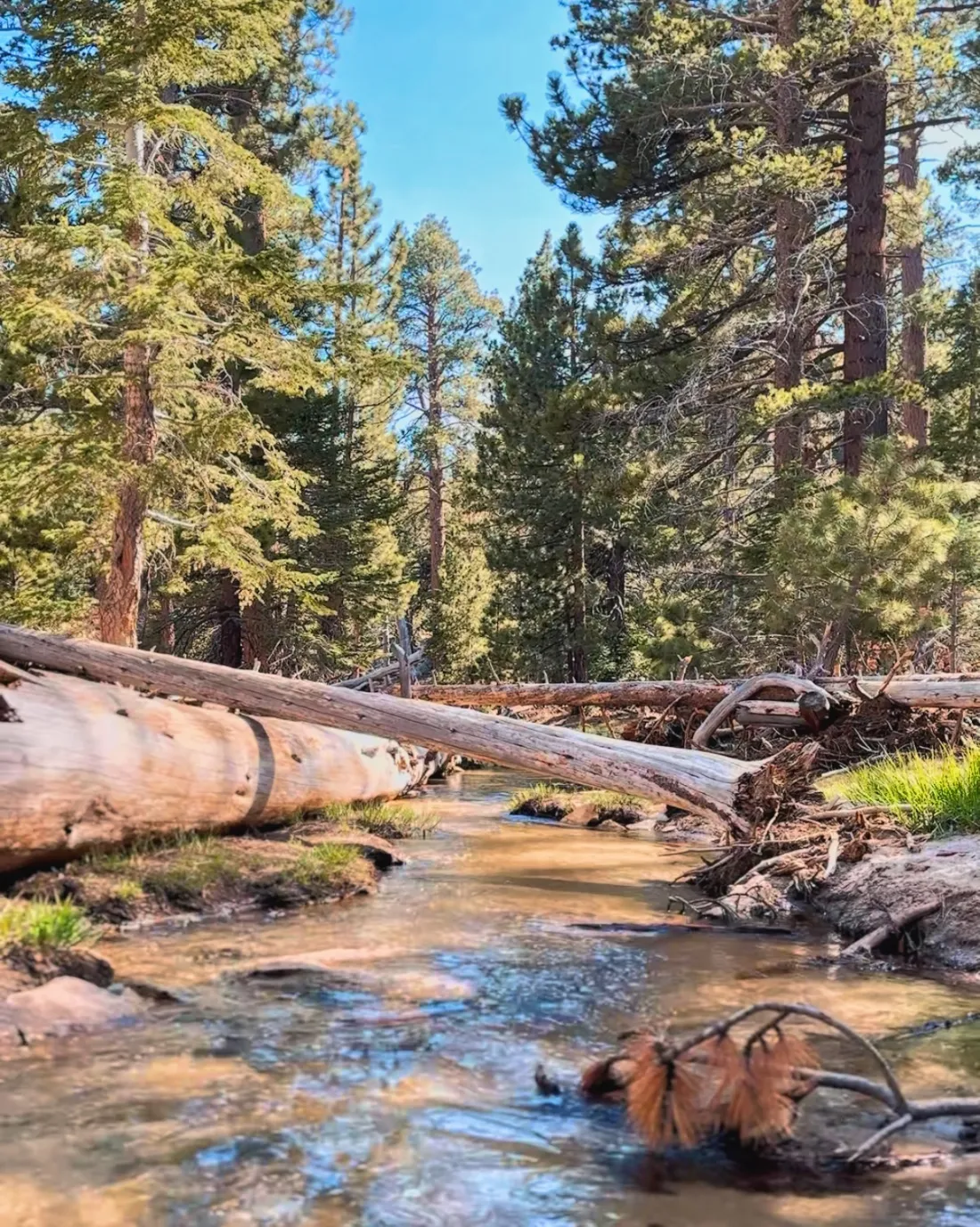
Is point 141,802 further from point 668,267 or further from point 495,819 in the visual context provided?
point 668,267

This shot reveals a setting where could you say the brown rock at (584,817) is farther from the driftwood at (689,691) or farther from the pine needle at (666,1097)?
the pine needle at (666,1097)

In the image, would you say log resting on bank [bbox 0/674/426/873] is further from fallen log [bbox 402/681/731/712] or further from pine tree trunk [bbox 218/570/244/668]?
pine tree trunk [bbox 218/570/244/668]

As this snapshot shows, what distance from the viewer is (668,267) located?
672 inches

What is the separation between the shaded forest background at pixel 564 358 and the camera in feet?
35.4

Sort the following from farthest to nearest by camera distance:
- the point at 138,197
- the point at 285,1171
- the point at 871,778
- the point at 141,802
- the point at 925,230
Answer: the point at 925,230
the point at 138,197
the point at 871,778
the point at 141,802
the point at 285,1171

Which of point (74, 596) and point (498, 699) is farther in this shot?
point (74, 596)

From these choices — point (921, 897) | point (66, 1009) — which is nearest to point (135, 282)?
point (66, 1009)

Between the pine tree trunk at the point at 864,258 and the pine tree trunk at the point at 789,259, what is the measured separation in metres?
0.72

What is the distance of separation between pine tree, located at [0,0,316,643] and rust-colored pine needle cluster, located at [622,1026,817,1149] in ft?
28.4

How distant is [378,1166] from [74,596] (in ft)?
52.6

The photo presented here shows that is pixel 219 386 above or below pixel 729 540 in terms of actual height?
above

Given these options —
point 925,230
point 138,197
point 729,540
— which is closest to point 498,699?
point 729,540

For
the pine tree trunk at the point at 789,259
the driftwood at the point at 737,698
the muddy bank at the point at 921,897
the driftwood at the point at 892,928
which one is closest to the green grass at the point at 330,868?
the muddy bank at the point at 921,897

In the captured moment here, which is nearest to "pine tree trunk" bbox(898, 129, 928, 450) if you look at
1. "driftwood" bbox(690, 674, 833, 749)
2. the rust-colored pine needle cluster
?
"driftwood" bbox(690, 674, 833, 749)
